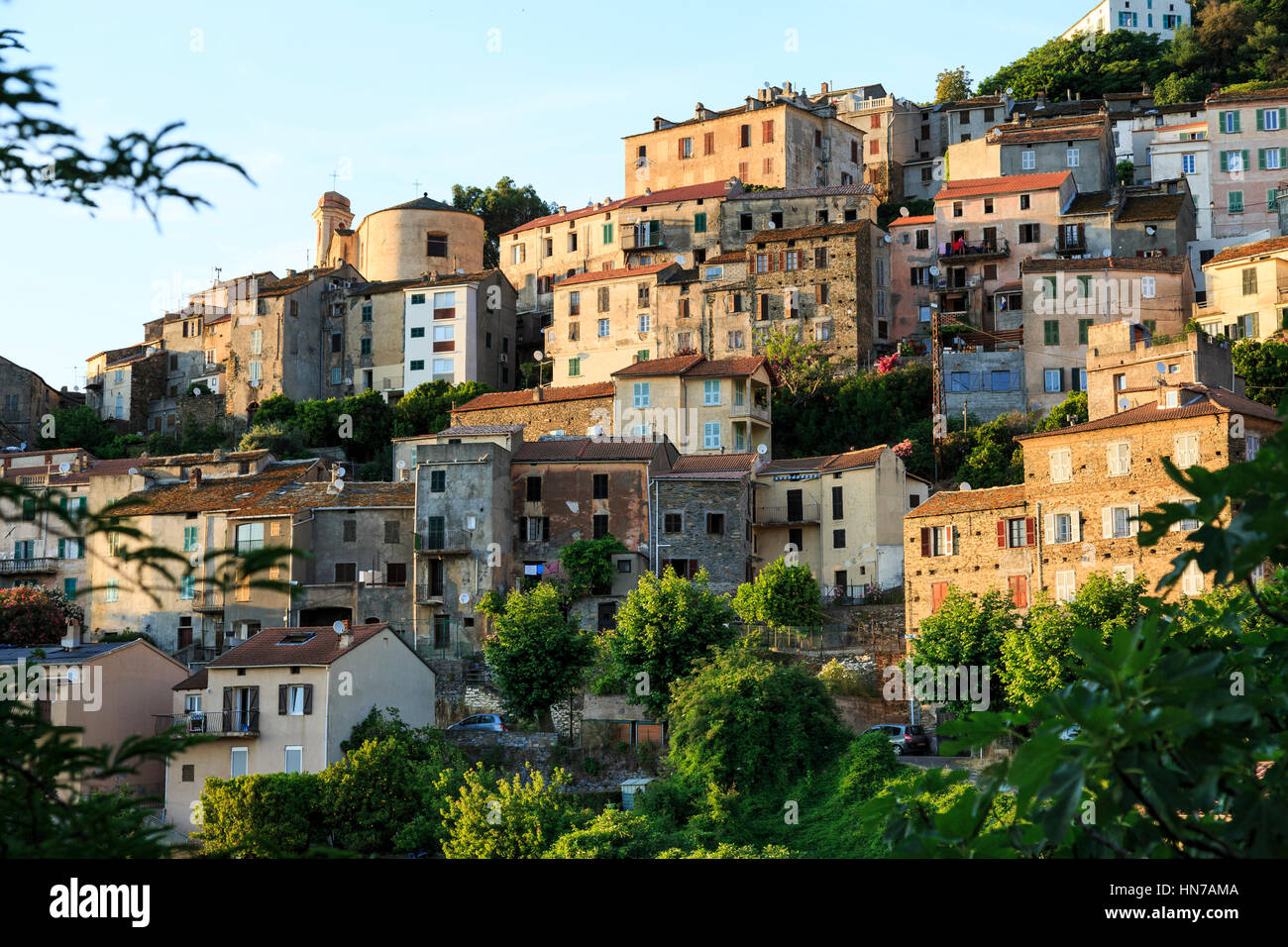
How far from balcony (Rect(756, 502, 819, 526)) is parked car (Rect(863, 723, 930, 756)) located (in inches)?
587

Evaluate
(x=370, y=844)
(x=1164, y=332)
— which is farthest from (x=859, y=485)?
(x=370, y=844)

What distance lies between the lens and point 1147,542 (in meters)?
5.12

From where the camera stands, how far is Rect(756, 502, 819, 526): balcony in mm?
56594

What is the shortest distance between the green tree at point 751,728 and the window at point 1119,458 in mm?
11362

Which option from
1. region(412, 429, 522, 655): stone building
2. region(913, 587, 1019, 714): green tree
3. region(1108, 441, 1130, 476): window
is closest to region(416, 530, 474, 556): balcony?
region(412, 429, 522, 655): stone building

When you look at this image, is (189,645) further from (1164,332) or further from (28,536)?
(1164,332)

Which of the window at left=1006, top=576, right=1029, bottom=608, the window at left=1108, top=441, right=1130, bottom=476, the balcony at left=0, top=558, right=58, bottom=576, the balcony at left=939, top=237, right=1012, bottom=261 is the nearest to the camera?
the window at left=1108, top=441, right=1130, bottom=476

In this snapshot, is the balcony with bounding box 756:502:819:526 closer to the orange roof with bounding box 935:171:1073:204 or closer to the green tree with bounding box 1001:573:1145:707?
the green tree with bounding box 1001:573:1145:707

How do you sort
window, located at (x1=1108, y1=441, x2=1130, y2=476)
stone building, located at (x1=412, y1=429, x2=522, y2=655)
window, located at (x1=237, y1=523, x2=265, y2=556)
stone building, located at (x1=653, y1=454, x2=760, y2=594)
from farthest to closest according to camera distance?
window, located at (x1=237, y1=523, x2=265, y2=556), stone building, located at (x1=653, y1=454, x2=760, y2=594), stone building, located at (x1=412, y1=429, x2=522, y2=655), window, located at (x1=1108, y1=441, x2=1130, y2=476)

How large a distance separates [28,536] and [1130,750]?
62442mm

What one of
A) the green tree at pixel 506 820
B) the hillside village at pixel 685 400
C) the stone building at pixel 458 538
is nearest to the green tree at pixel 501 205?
the hillside village at pixel 685 400

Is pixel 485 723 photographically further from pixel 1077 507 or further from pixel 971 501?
pixel 1077 507

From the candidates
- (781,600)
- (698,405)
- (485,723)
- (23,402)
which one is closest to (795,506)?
(781,600)

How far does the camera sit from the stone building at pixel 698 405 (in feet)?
210
